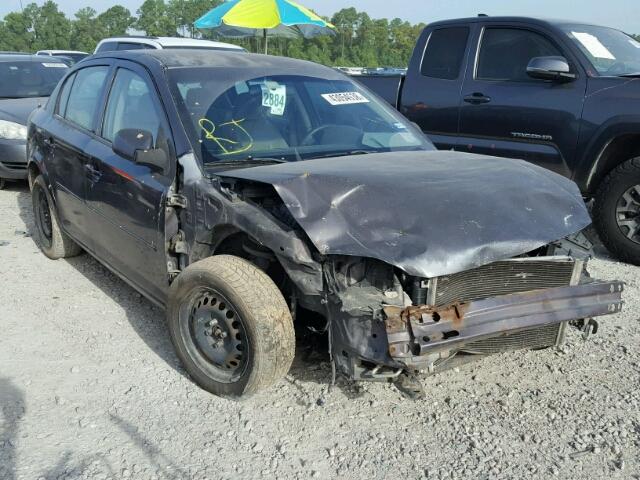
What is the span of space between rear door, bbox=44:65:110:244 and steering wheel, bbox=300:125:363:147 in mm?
1502

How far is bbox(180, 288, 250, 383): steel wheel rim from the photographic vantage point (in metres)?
2.95

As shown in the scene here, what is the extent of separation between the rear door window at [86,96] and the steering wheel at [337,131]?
1526 millimetres

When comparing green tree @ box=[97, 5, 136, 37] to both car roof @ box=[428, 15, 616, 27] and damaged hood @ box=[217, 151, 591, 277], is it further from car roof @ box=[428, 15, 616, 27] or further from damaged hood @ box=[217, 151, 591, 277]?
damaged hood @ box=[217, 151, 591, 277]

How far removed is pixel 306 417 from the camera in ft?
9.70

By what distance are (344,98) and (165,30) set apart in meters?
53.7

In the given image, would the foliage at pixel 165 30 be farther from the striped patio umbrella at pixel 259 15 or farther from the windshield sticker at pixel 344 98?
the windshield sticker at pixel 344 98

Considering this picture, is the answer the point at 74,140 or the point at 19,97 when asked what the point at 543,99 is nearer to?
the point at 74,140

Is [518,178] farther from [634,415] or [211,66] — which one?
[211,66]

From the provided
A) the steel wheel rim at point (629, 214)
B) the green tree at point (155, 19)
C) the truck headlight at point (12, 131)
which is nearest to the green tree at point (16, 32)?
the green tree at point (155, 19)

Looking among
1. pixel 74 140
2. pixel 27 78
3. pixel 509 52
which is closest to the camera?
pixel 74 140

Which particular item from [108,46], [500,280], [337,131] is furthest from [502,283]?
[108,46]

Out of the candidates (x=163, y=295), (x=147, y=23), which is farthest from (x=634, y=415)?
(x=147, y=23)

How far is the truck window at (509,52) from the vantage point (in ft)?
18.5

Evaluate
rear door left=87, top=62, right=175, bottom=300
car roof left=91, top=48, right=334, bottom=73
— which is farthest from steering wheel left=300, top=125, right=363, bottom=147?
rear door left=87, top=62, right=175, bottom=300
